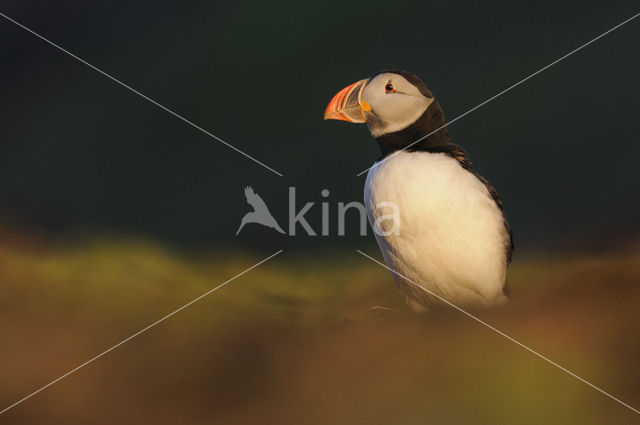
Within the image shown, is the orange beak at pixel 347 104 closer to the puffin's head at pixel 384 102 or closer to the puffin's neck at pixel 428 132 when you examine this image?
the puffin's head at pixel 384 102

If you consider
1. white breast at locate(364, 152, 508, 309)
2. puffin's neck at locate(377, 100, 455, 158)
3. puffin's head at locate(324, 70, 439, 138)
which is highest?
puffin's head at locate(324, 70, 439, 138)

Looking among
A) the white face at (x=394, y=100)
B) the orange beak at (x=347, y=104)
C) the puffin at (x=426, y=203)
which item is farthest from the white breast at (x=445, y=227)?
the orange beak at (x=347, y=104)

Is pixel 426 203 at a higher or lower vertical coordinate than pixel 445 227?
higher

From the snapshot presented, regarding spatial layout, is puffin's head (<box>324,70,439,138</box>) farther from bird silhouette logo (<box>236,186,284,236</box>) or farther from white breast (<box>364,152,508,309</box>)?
bird silhouette logo (<box>236,186,284,236</box>)

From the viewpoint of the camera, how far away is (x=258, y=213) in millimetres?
2688

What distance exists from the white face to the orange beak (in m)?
0.03

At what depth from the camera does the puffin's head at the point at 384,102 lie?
2.94 m

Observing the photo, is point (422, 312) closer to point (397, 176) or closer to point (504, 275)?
point (504, 275)

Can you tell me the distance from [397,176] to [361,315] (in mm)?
748

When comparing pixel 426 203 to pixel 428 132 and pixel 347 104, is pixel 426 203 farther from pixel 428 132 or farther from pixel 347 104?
pixel 347 104

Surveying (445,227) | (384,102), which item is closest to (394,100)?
(384,102)

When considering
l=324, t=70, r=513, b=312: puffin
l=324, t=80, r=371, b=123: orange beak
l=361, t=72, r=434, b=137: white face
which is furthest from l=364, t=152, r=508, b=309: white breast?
l=324, t=80, r=371, b=123: orange beak

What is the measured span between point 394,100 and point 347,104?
0.23 m

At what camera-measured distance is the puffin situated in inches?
110
